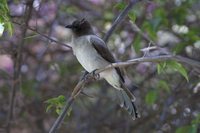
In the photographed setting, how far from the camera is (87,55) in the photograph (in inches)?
154

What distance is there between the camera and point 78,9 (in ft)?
19.4

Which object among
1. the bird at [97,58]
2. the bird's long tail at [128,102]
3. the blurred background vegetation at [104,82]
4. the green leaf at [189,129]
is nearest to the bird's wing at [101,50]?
the bird at [97,58]

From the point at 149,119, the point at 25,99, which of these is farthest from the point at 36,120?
the point at 149,119

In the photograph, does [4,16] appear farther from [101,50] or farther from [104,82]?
[104,82]

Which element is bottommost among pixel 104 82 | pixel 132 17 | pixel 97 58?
pixel 104 82

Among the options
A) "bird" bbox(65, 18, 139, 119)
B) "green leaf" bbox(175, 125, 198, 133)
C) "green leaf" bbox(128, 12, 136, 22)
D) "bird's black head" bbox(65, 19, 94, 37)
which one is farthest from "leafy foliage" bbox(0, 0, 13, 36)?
"green leaf" bbox(175, 125, 198, 133)

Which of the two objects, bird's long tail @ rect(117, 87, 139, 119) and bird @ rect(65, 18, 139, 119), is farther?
bird @ rect(65, 18, 139, 119)

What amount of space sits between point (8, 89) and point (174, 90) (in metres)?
1.74

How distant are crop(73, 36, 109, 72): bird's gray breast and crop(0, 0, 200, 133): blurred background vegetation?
0.50 metres

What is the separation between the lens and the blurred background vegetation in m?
4.63

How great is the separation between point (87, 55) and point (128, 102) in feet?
1.61

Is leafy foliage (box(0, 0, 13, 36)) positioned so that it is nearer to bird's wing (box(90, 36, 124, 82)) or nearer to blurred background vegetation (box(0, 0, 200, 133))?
bird's wing (box(90, 36, 124, 82))

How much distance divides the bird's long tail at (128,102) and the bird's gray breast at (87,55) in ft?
0.87

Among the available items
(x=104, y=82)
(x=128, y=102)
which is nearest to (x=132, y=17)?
(x=128, y=102)
